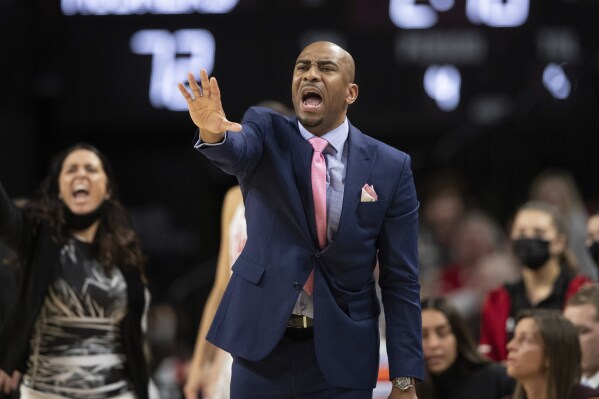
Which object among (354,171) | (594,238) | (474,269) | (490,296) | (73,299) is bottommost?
(73,299)

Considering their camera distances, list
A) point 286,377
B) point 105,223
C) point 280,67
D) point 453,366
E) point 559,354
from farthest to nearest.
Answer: point 280,67, point 453,366, point 105,223, point 559,354, point 286,377

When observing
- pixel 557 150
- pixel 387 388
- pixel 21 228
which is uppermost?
pixel 557 150

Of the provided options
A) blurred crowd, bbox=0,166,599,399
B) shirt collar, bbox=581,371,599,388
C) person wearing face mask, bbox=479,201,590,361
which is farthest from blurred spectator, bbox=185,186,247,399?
shirt collar, bbox=581,371,599,388

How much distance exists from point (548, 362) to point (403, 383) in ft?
4.81

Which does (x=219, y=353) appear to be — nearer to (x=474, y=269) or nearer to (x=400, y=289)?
(x=400, y=289)

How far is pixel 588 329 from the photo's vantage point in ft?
20.1

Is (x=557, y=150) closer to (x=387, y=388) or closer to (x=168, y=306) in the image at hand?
(x=168, y=306)

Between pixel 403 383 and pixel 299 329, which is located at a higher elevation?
pixel 299 329

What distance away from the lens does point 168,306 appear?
10.5 meters

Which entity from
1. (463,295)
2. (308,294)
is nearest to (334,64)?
(308,294)

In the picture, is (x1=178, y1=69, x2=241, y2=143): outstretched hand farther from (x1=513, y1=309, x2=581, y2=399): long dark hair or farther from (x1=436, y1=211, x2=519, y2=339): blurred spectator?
(x1=436, y1=211, x2=519, y2=339): blurred spectator

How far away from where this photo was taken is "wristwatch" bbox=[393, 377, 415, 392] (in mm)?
4355

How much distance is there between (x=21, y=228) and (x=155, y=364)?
4.02m

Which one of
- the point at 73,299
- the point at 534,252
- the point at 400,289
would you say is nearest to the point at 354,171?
the point at 400,289
